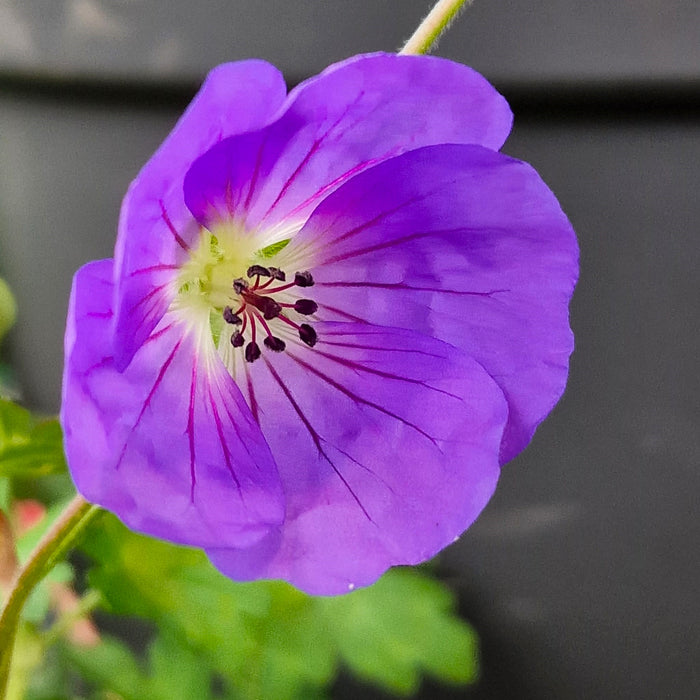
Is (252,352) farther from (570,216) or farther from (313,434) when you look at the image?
(570,216)

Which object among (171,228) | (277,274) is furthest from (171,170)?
(277,274)

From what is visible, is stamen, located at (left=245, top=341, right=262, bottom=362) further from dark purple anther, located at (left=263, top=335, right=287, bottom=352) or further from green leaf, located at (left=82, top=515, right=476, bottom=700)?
green leaf, located at (left=82, top=515, right=476, bottom=700)

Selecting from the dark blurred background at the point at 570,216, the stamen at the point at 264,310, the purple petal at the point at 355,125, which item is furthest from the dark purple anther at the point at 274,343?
the dark blurred background at the point at 570,216

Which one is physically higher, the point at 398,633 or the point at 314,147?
the point at 314,147

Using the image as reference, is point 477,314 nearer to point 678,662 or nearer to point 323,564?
point 323,564

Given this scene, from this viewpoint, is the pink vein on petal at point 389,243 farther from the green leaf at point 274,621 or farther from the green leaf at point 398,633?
the green leaf at point 398,633

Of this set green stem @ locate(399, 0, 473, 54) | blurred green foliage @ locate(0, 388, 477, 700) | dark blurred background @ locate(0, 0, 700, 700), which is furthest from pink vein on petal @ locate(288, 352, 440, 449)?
dark blurred background @ locate(0, 0, 700, 700)
